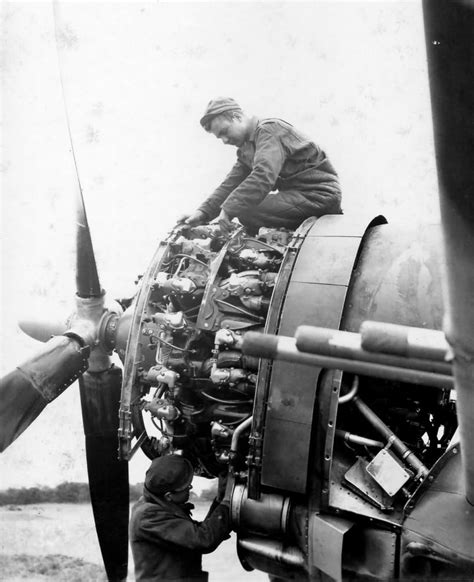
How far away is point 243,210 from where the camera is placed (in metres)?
5.84

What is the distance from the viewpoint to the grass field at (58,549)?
25.7 feet

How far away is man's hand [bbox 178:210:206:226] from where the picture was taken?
6.24 metres

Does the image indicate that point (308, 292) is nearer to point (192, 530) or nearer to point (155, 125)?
point (192, 530)

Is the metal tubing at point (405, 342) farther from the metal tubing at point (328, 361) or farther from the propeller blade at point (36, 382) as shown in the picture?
the propeller blade at point (36, 382)

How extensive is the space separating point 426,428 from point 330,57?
4.22 m

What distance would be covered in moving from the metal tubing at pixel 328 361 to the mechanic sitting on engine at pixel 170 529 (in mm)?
2652

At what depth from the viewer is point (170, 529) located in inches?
196

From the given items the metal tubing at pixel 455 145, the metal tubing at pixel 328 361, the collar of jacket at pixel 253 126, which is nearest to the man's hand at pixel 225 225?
the collar of jacket at pixel 253 126

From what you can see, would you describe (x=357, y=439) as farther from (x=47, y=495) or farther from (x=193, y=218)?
(x=47, y=495)

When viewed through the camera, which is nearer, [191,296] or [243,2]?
[191,296]

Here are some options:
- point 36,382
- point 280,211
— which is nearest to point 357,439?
point 280,211

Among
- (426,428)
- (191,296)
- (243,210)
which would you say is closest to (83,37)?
(243,210)

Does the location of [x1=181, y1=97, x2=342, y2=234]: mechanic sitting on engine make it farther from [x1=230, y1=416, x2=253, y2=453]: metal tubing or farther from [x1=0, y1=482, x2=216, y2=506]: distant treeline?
[x1=0, y1=482, x2=216, y2=506]: distant treeline

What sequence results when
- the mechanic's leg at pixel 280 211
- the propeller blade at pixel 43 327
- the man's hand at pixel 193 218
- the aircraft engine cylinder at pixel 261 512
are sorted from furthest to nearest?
the propeller blade at pixel 43 327 < the man's hand at pixel 193 218 < the mechanic's leg at pixel 280 211 < the aircraft engine cylinder at pixel 261 512
